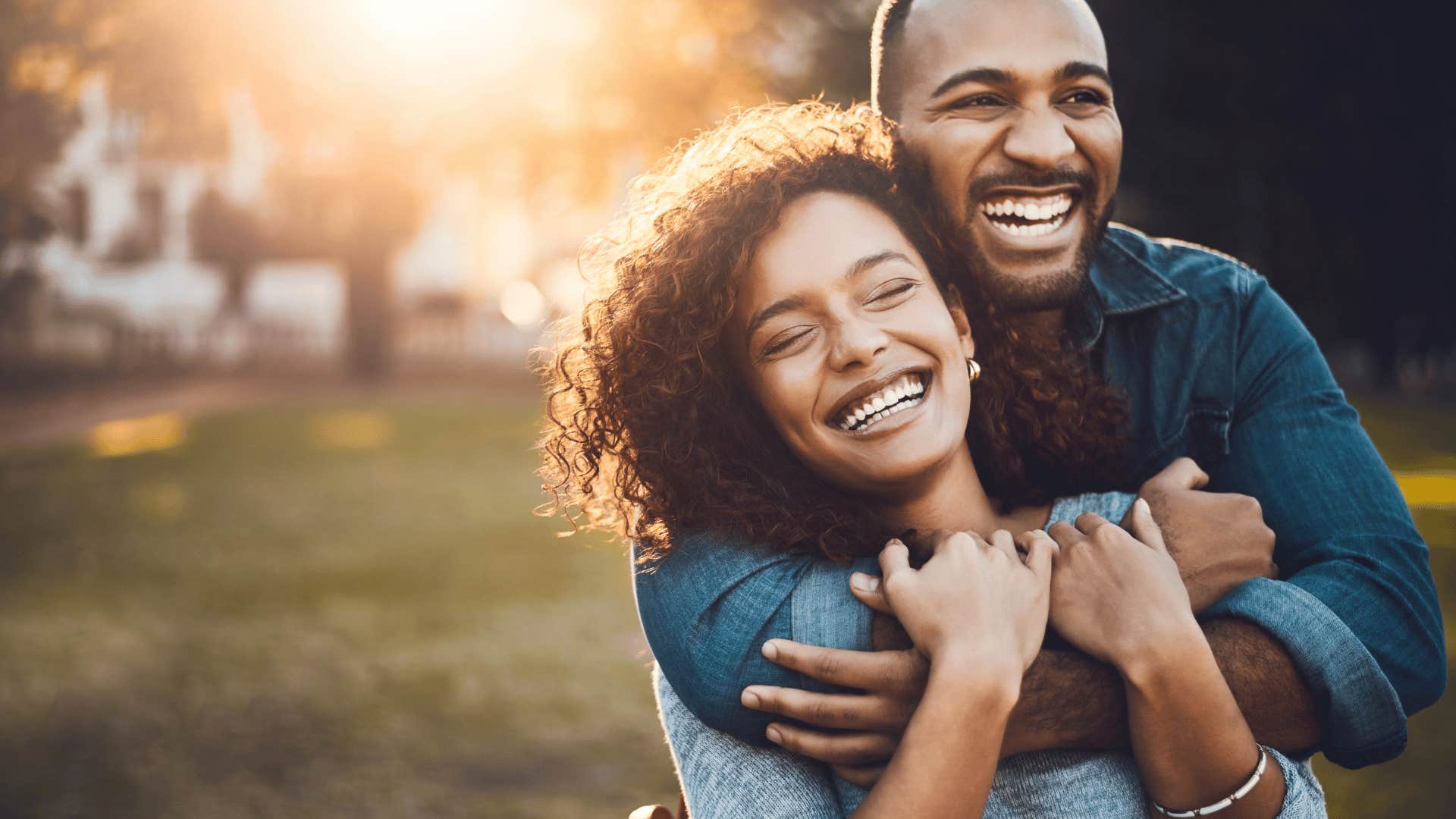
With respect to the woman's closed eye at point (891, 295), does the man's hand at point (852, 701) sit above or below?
below

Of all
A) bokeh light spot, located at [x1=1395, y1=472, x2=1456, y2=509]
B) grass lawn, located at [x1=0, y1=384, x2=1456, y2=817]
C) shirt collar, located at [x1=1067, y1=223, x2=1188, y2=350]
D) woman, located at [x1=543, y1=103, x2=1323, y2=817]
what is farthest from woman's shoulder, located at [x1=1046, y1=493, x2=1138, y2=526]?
bokeh light spot, located at [x1=1395, y1=472, x2=1456, y2=509]

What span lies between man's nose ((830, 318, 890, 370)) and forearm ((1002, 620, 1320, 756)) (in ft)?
2.23

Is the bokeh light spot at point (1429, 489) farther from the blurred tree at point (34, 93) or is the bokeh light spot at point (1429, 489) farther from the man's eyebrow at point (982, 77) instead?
the blurred tree at point (34, 93)

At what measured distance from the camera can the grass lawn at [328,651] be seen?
243 inches

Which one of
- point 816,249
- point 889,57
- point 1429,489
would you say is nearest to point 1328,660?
point 816,249

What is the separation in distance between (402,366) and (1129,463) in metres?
25.6

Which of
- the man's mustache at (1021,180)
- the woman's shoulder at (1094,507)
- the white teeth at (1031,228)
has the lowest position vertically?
the woman's shoulder at (1094,507)

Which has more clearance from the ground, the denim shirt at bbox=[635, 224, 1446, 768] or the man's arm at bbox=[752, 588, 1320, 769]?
the denim shirt at bbox=[635, 224, 1446, 768]

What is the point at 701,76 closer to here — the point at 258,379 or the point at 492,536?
the point at 492,536

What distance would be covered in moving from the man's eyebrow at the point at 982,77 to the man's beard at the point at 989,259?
22 cm

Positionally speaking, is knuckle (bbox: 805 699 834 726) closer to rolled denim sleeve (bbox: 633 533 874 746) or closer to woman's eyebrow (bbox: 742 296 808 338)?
rolled denim sleeve (bbox: 633 533 874 746)

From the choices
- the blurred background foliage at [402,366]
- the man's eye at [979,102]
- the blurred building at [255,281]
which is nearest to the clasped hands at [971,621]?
the man's eye at [979,102]

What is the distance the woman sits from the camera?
7.34ft

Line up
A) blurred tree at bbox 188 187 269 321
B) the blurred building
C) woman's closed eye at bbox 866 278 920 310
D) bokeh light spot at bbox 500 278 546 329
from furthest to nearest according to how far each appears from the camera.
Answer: bokeh light spot at bbox 500 278 546 329, blurred tree at bbox 188 187 269 321, the blurred building, woman's closed eye at bbox 866 278 920 310
